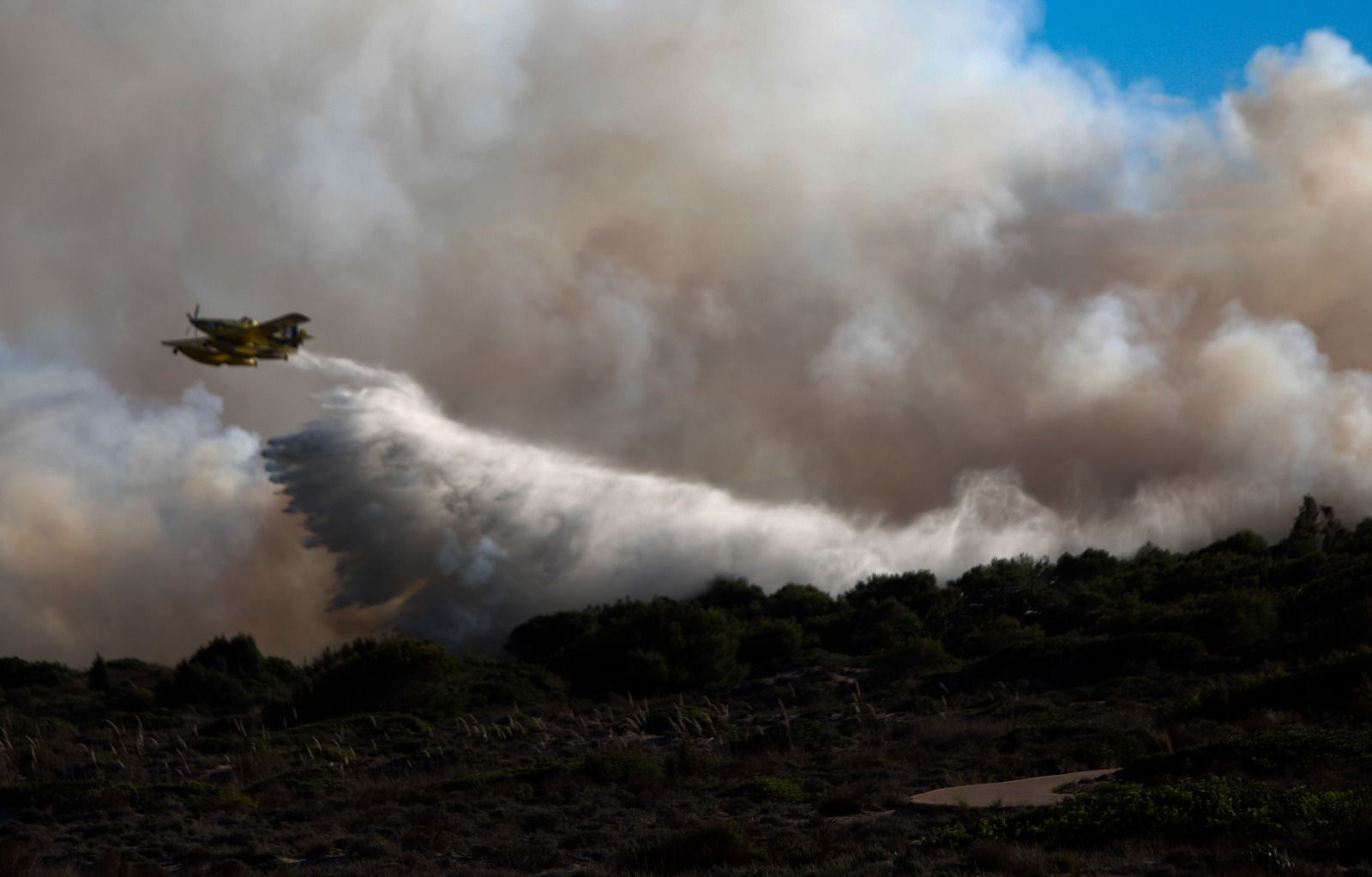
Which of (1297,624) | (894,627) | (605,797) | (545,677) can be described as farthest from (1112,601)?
(605,797)

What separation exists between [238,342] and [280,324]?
8.28 feet

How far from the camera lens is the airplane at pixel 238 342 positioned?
5809cm

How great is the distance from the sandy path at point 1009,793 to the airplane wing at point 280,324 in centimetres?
4128

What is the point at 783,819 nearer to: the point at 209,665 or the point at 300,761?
the point at 300,761

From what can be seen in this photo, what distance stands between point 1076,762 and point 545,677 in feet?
148

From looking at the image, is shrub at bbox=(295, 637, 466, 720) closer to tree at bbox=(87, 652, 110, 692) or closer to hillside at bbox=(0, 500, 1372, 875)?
hillside at bbox=(0, 500, 1372, 875)

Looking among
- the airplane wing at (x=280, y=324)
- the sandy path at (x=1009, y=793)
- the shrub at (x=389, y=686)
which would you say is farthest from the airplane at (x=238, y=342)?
the sandy path at (x=1009, y=793)

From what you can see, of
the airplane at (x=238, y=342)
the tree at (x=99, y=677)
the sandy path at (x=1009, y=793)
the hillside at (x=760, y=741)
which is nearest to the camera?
the hillside at (x=760, y=741)

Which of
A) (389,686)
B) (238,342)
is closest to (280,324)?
(238,342)

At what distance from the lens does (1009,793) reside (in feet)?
92.7

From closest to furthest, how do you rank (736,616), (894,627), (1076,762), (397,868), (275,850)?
(397,868)
(275,850)
(1076,762)
(894,627)
(736,616)

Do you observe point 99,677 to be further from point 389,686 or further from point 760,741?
point 760,741

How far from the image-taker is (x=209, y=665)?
84.4 meters

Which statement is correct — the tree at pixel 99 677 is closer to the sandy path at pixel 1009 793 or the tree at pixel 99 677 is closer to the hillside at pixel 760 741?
the hillside at pixel 760 741
